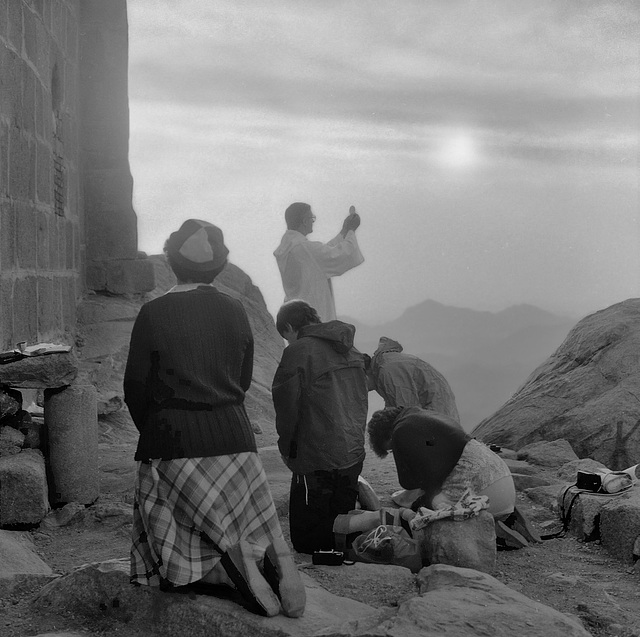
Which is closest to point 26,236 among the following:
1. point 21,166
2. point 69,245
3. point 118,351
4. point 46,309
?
point 21,166

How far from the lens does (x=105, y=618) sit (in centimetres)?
396

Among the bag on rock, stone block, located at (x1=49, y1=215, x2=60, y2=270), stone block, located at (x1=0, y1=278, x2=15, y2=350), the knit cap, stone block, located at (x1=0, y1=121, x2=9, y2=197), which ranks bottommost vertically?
the bag on rock

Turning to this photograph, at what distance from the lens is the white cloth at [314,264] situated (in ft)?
25.5

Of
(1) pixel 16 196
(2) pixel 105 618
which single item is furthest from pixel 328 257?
(2) pixel 105 618

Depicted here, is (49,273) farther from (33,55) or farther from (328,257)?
(328,257)

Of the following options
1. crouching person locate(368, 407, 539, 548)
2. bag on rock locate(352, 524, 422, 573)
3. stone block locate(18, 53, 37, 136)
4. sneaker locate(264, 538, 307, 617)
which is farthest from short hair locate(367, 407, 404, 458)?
stone block locate(18, 53, 37, 136)

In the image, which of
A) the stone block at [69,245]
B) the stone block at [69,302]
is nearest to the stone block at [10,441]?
the stone block at [69,302]

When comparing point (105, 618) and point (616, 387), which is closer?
point (105, 618)

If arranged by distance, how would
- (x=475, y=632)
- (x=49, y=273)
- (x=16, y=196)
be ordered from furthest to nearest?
(x=49, y=273) → (x=16, y=196) → (x=475, y=632)

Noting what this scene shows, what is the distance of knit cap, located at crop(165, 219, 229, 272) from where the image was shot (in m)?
3.86

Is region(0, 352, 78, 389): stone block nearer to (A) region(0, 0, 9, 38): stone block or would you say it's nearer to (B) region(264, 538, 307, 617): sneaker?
(A) region(0, 0, 9, 38): stone block

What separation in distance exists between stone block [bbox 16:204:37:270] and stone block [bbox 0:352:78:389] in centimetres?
165

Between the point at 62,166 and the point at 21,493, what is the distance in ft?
16.3

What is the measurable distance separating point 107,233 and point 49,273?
116 inches
